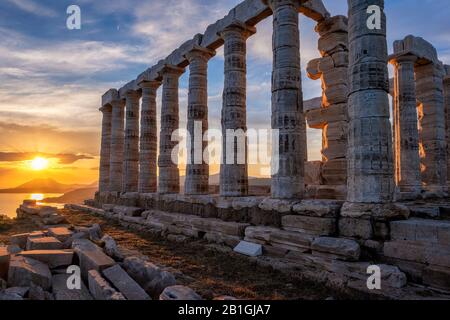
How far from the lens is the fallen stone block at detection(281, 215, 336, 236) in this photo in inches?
326

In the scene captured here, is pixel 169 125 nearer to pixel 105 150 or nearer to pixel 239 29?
pixel 239 29

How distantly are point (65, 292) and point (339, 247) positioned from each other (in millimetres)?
5946

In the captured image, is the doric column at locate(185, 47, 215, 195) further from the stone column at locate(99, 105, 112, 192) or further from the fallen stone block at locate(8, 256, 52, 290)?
the stone column at locate(99, 105, 112, 192)

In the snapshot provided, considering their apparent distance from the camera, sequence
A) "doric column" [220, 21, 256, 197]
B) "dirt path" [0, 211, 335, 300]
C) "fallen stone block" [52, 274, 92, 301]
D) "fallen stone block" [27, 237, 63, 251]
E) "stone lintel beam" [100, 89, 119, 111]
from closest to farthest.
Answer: "fallen stone block" [52, 274, 92, 301]
"dirt path" [0, 211, 335, 300]
"fallen stone block" [27, 237, 63, 251]
"doric column" [220, 21, 256, 197]
"stone lintel beam" [100, 89, 119, 111]

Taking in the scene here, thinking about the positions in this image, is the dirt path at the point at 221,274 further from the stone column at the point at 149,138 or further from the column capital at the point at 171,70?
the column capital at the point at 171,70

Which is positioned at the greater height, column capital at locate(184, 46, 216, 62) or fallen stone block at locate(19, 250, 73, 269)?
column capital at locate(184, 46, 216, 62)

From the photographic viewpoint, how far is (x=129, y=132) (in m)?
22.5

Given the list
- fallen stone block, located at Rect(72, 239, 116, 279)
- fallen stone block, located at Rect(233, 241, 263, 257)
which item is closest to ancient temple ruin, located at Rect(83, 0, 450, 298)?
fallen stone block, located at Rect(233, 241, 263, 257)

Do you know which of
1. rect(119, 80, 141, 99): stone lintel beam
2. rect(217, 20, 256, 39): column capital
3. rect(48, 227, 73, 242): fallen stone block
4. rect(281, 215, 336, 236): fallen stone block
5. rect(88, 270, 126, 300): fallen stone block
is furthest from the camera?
rect(119, 80, 141, 99): stone lintel beam

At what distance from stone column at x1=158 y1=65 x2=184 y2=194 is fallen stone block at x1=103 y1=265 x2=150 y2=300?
1138 cm

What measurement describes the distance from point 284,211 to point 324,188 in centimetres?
321

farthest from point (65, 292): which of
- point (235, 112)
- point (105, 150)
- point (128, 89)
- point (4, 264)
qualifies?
point (105, 150)

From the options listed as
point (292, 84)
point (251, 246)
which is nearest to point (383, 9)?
point (292, 84)

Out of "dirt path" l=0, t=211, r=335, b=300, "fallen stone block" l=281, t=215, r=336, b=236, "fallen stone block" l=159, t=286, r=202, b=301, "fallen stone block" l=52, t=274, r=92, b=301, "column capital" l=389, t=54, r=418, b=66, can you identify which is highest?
"column capital" l=389, t=54, r=418, b=66
